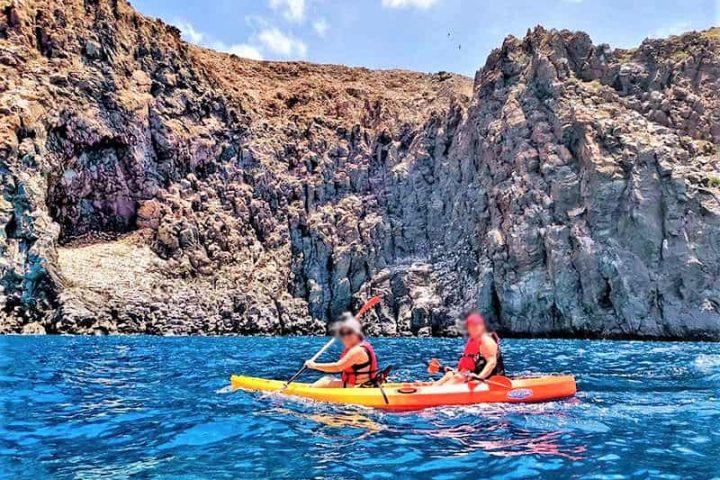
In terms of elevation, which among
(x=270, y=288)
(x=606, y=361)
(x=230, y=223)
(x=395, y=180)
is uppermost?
(x=395, y=180)

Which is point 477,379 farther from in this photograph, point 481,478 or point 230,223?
point 230,223

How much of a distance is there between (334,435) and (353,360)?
130 inches

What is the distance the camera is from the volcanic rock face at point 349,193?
50906 millimetres

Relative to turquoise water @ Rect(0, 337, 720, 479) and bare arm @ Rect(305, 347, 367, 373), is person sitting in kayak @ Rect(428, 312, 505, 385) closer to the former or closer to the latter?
turquoise water @ Rect(0, 337, 720, 479)

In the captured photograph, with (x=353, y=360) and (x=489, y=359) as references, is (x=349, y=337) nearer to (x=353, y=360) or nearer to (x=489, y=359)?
(x=353, y=360)

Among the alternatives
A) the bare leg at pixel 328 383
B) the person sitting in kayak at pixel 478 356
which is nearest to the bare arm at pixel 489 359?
the person sitting in kayak at pixel 478 356

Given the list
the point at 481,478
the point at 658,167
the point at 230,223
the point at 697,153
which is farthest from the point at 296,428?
the point at 230,223

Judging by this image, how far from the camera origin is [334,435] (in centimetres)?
924

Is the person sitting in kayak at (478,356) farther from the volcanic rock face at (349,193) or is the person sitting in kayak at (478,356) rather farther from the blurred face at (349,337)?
the volcanic rock face at (349,193)

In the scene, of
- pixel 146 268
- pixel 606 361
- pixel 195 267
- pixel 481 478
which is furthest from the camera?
pixel 195 267

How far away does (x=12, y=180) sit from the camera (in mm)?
50562

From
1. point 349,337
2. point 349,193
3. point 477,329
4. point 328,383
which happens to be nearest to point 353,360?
point 349,337

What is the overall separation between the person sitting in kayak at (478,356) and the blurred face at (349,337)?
2.10 metres

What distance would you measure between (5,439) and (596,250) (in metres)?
51.4
